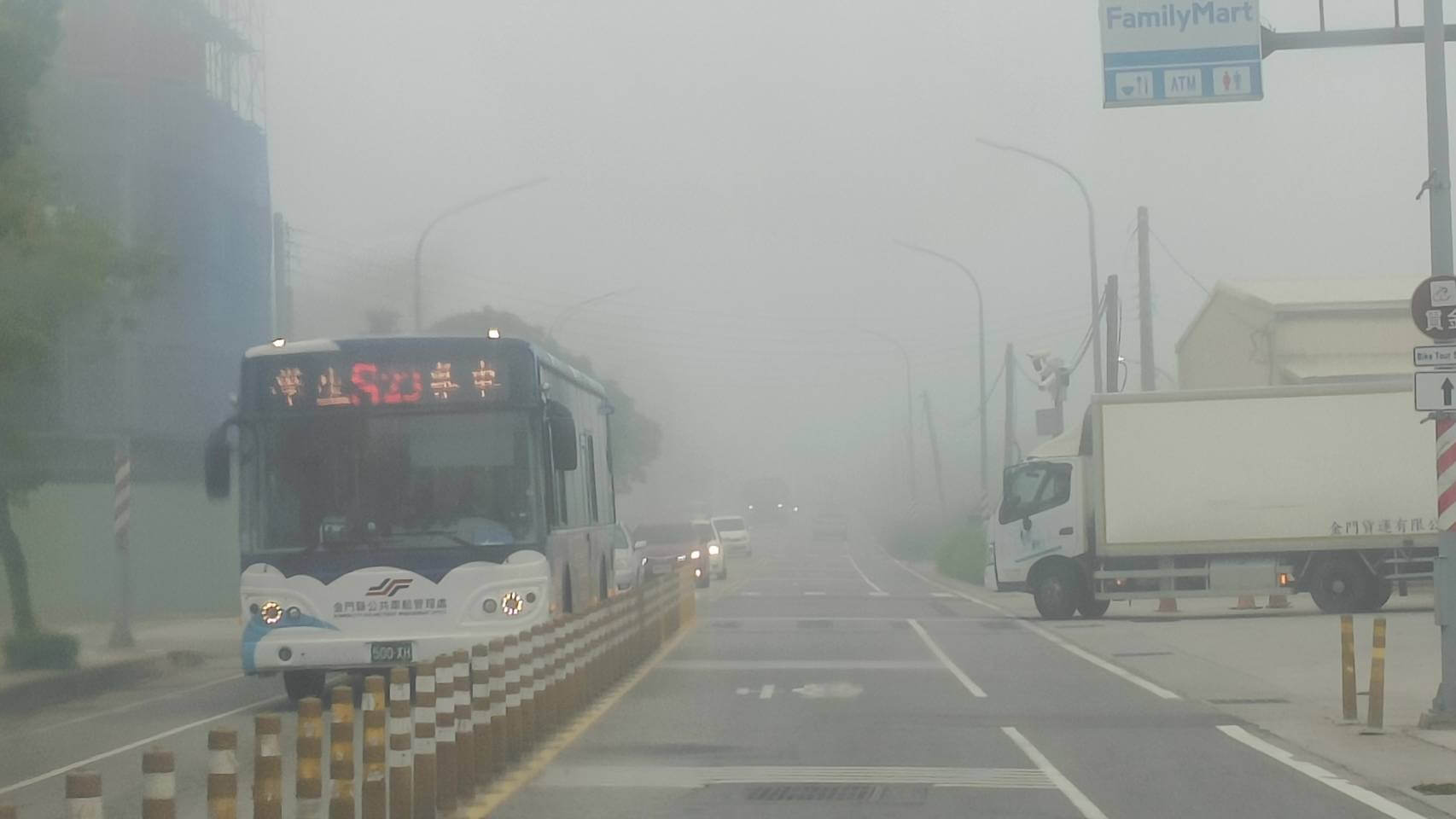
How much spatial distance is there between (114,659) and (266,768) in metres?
16.7

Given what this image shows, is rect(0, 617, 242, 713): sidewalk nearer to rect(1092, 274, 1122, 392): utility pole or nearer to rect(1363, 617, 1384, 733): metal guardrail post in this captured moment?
rect(1363, 617, 1384, 733): metal guardrail post

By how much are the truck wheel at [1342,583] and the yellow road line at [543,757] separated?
14.5m

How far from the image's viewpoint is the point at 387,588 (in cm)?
1658

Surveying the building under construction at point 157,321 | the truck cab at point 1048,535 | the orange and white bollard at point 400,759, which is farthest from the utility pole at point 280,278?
the orange and white bollard at point 400,759

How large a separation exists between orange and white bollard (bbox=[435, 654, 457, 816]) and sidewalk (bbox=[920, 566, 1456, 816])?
18.5ft

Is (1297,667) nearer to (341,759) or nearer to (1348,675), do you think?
(1348,675)

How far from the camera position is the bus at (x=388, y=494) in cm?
1656

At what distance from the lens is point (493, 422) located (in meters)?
17.0

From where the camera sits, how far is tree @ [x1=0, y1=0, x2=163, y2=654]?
18703mm

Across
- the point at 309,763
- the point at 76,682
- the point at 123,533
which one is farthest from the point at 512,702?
the point at 123,533

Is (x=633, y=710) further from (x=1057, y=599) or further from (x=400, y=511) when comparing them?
(x=1057, y=599)

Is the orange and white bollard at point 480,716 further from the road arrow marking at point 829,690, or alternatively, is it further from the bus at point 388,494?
the road arrow marking at point 829,690

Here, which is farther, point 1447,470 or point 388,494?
point 388,494

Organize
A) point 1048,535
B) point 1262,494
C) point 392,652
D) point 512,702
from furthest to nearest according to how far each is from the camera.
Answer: point 1048,535 → point 1262,494 → point 392,652 → point 512,702
